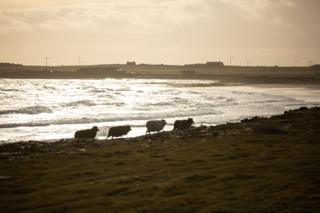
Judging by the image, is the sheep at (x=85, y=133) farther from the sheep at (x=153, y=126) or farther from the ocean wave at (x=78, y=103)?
the ocean wave at (x=78, y=103)

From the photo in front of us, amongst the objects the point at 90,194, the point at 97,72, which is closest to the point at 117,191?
the point at 90,194

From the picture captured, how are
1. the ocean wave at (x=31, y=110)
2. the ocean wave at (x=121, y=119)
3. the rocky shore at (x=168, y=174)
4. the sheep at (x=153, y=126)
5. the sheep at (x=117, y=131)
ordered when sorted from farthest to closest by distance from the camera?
the ocean wave at (x=31, y=110)
the ocean wave at (x=121, y=119)
the sheep at (x=153, y=126)
the sheep at (x=117, y=131)
the rocky shore at (x=168, y=174)

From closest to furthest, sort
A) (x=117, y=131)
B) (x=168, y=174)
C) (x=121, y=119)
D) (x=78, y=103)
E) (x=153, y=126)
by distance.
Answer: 1. (x=168, y=174)
2. (x=117, y=131)
3. (x=153, y=126)
4. (x=121, y=119)
5. (x=78, y=103)

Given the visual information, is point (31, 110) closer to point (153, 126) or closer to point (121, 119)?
point (121, 119)

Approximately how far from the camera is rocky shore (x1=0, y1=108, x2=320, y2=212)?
11.0 metres

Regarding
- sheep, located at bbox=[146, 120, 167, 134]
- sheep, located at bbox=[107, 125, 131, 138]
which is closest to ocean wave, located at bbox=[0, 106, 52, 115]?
sheep, located at bbox=[146, 120, 167, 134]

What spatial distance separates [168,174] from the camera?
14.1 metres

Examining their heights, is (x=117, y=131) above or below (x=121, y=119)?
above

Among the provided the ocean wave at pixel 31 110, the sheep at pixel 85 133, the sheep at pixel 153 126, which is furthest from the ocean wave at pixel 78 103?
the sheep at pixel 85 133

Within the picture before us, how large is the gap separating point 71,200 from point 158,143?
9.69 m

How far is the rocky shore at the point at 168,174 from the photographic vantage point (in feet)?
36.1

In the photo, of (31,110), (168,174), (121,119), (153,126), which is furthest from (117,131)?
(31,110)

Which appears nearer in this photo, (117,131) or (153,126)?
(117,131)

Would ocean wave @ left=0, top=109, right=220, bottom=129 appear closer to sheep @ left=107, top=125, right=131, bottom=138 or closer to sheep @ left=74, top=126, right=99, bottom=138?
sheep @ left=74, top=126, right=99, bottom=138
